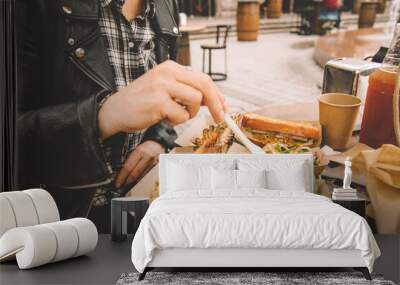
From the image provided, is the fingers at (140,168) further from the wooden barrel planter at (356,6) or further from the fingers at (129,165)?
the wooden barrel planter at (356,6)

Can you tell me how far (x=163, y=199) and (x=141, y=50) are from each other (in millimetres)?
1538

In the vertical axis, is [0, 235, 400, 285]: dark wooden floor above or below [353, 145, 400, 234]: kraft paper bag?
below

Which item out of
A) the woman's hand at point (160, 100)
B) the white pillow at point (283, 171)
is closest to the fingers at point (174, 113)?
the woman's hand at point (160, 100)

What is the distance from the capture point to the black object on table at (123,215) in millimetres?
5539

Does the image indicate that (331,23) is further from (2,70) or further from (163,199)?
(2,70)

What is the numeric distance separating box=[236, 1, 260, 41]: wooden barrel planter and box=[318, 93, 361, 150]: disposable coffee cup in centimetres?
82

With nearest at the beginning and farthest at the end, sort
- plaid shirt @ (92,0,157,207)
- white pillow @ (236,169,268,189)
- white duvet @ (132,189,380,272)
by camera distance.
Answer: white duvet @ (132,189,380,272) → white pillow @ (236,169,268,189) → plaid shirt @ (92,0,157,207)

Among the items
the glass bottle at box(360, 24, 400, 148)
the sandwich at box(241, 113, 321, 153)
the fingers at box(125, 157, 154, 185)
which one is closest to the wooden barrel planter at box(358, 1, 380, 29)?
the glass bottle at box(360, 24, 400, 148)

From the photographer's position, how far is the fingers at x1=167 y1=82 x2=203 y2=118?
5879mm

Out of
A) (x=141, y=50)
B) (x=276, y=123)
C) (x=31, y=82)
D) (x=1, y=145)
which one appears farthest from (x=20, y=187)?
(x=276, y=123)

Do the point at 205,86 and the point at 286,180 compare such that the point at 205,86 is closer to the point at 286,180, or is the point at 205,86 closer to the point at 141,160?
the point at 141,160

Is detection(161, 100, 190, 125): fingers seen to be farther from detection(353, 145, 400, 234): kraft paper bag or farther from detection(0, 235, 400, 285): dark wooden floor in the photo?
detection(353, 145, 400, 234): kraft paper bag

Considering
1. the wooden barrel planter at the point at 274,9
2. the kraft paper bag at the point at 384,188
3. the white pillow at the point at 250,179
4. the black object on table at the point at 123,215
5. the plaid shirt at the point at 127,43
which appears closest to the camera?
the white pillow at the point at 250,179

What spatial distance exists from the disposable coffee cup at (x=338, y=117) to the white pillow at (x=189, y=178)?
110cm
